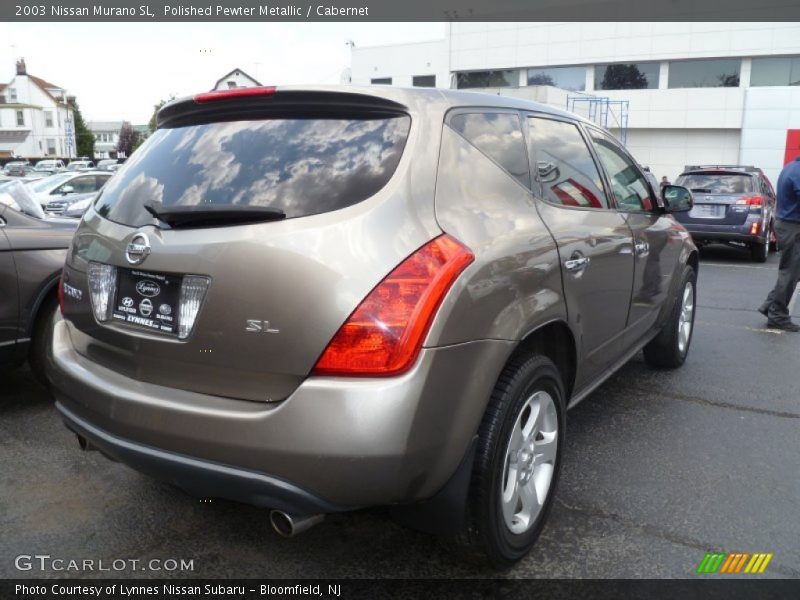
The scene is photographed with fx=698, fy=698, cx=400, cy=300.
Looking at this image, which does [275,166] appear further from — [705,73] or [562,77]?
[562,77]

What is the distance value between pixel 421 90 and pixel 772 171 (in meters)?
35.2

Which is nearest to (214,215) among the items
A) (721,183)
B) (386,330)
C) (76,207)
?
A: (386,330)

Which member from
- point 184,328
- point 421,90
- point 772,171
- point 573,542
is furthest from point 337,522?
point 772,171

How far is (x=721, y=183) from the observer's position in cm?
1176

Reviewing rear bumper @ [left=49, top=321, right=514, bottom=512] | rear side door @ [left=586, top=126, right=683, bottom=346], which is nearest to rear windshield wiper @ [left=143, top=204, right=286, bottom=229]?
rear bumper @ [left=49, top=321, right=514, bottom=512]

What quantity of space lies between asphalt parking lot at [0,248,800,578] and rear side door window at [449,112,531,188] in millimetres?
1455

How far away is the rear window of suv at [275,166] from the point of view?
2.22m

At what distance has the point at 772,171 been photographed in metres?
32.7

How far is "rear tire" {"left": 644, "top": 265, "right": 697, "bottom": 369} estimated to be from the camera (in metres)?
4.92

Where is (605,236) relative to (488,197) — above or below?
below

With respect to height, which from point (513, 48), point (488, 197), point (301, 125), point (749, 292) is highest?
point (513, 48)

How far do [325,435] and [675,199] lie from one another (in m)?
3.38

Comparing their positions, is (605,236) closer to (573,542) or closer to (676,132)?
(573,542)

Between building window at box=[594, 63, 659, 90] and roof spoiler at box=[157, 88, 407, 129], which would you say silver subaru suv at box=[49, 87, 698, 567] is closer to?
roof spoiler at box=[157, 88, 407, 129]
